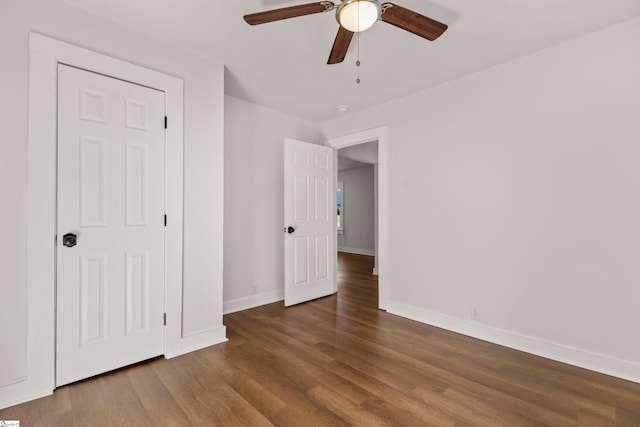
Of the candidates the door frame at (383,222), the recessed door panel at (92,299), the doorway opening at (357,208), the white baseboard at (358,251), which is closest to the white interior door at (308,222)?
the door frame at (383,222)

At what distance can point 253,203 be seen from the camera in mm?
3816

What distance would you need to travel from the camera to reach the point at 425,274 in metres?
3.27

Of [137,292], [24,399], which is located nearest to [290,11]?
[137,292]

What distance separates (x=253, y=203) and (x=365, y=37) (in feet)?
7.63

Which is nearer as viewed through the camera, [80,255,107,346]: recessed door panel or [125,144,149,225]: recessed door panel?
[80,255,107,346]: recessed door panel

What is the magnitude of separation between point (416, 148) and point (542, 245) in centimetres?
157

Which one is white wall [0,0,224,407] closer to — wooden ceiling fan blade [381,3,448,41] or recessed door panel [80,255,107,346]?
recessed door panel [80,255,107,346]

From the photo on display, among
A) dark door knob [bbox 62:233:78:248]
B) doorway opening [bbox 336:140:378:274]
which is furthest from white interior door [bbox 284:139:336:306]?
doorway opening [bbox 336:140:378:274]

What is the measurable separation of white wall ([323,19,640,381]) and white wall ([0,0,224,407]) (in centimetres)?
216

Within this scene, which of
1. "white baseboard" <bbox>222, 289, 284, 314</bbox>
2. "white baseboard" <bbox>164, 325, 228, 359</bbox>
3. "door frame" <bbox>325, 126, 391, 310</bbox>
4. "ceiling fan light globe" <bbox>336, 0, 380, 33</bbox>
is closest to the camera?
"ceiling fan light globe" <bbox>336, 0, 380, 33</bbox>

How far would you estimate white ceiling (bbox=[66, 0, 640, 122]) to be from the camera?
2.00 metres

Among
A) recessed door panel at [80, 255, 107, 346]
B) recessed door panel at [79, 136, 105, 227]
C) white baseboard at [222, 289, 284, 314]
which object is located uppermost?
recessed door panel at [79, 136, 105, 227]

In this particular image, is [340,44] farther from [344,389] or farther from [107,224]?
[344,389]

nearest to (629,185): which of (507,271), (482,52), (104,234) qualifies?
(507,271)
